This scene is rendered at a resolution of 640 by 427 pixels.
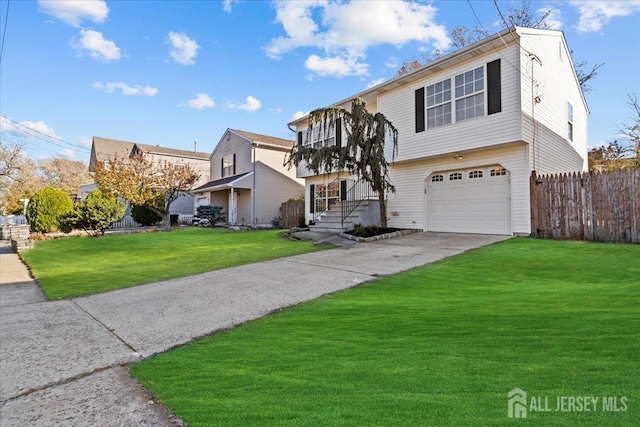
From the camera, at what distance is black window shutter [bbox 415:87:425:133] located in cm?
1345

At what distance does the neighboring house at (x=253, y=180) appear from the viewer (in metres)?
23.8

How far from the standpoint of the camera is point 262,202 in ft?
78.9

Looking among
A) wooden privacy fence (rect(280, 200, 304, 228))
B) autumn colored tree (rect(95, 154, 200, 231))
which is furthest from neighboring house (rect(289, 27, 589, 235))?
autumn colored tree (rect(95, 154, 200, 231))

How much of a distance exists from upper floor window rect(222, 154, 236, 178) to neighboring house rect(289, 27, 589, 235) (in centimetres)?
1358

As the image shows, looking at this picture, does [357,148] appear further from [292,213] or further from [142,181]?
[142,181]

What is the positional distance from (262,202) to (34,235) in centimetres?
1259

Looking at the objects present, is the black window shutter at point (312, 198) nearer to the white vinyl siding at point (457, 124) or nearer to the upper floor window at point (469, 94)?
the white vinyl siding at point (457, 124)

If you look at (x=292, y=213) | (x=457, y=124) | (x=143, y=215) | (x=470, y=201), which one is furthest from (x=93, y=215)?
(x=470, y=201)

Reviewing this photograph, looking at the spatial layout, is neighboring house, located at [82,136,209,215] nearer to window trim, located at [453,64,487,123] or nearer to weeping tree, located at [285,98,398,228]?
weeping tree, located at [285,98,398,228]

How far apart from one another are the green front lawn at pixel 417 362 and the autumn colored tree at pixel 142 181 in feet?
60.2

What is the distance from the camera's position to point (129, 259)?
36.1ft

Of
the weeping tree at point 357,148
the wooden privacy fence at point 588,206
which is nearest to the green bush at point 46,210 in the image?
the weeping tree at point 357,148

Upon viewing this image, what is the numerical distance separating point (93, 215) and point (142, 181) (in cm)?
345

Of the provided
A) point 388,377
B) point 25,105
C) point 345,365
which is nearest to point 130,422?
point 345,365
